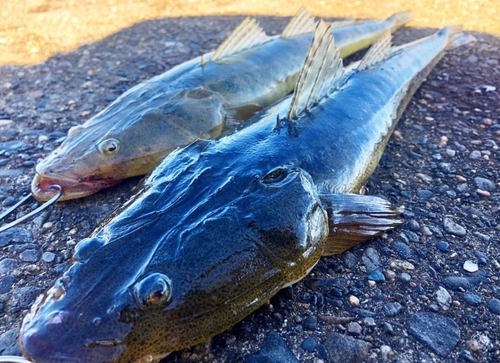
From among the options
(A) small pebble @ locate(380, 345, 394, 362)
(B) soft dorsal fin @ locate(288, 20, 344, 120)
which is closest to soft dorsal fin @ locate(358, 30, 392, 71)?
(B) soft dorsal fin @ locate(288, 20, 344, 120)

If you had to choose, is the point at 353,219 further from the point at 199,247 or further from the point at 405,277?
the point at 199,247

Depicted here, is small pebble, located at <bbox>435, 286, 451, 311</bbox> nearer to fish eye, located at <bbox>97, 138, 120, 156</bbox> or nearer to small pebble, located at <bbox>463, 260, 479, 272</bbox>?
small pebble, located at <bbox>463, 260, 479, 272</bbox>

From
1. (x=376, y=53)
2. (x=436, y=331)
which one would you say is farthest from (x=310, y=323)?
(x=376, y=53)

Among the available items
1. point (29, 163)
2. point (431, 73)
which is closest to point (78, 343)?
point (29, 163)

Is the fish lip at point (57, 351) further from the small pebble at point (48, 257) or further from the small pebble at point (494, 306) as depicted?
the small pebble at point (494, 306)

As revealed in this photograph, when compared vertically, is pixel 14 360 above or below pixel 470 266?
above
